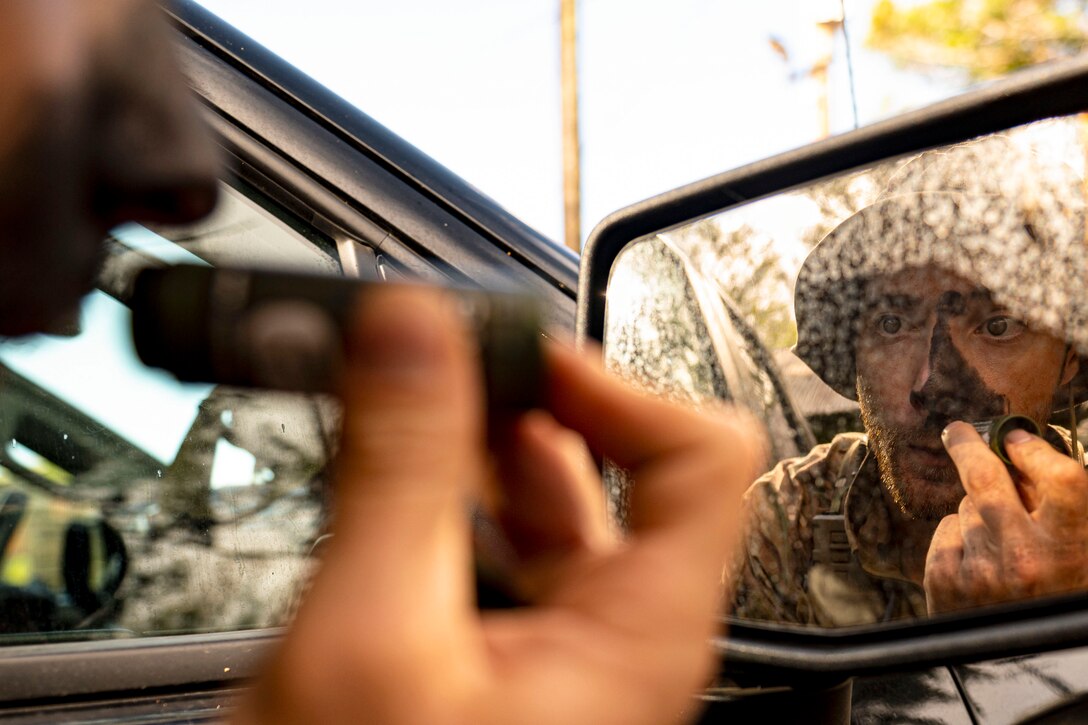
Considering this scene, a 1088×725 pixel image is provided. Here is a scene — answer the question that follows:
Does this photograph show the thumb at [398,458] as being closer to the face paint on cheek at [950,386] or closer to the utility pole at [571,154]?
the face paint on cheek at [950,386]

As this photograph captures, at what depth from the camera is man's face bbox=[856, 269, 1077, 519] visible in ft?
4.66

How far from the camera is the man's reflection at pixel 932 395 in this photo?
1.39m

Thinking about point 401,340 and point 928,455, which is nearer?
point 401,340

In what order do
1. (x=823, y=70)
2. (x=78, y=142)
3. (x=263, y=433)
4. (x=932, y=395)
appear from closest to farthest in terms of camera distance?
(x=78, y=142), (x=932, y=395), (x=263, y=433), (x=823, y=70)

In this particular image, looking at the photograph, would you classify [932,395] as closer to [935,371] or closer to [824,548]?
[935,371]

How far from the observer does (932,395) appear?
149 cm

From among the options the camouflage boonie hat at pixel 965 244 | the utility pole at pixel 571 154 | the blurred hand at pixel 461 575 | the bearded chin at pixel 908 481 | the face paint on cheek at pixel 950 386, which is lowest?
the blurred hand at pixel 461 575

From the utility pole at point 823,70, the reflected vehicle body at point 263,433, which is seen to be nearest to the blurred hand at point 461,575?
the reflected vehicle body at point 263,433

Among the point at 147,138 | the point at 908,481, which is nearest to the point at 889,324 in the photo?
the point at 908,481

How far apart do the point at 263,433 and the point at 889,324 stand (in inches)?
42.2

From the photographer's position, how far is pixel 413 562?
73 centimetres

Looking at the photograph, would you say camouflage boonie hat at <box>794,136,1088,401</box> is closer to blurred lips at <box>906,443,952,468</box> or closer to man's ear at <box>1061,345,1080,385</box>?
man's ear at <box>1061,345,1080,385</box>

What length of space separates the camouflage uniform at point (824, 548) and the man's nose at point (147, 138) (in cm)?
106

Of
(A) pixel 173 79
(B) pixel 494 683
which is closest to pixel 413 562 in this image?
(B) pixel 494 683
